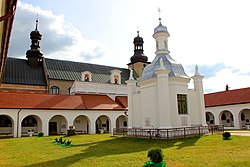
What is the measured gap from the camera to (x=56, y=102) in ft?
101

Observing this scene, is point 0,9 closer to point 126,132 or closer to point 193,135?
point 193,135

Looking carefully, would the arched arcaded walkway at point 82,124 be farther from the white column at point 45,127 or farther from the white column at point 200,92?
the white column at point 200,92

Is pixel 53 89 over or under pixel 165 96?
over

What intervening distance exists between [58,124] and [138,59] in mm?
23079

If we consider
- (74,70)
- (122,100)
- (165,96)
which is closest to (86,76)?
(74,70)

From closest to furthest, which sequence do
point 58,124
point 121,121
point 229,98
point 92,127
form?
1. point 92,127
2. point 58,124
3. point 229,98
4. point 121,121

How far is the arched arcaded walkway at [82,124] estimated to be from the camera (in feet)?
108

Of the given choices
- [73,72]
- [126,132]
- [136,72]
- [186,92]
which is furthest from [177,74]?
[136,72]

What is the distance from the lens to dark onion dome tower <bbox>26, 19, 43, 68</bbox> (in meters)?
39.4

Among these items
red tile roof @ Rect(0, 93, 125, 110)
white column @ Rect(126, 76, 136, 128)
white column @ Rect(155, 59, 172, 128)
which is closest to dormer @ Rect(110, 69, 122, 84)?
red tile roof @ Rect(0, 93, 125, 110)

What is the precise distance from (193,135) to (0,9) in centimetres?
1850

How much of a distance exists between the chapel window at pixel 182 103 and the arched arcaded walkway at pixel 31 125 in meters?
17.8

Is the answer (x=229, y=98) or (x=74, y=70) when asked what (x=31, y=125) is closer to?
(x=74, y=70)

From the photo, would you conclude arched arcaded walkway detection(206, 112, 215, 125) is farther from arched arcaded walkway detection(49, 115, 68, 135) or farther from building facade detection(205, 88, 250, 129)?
arched arcaded walkway detection(49, 115, 68, 135)
